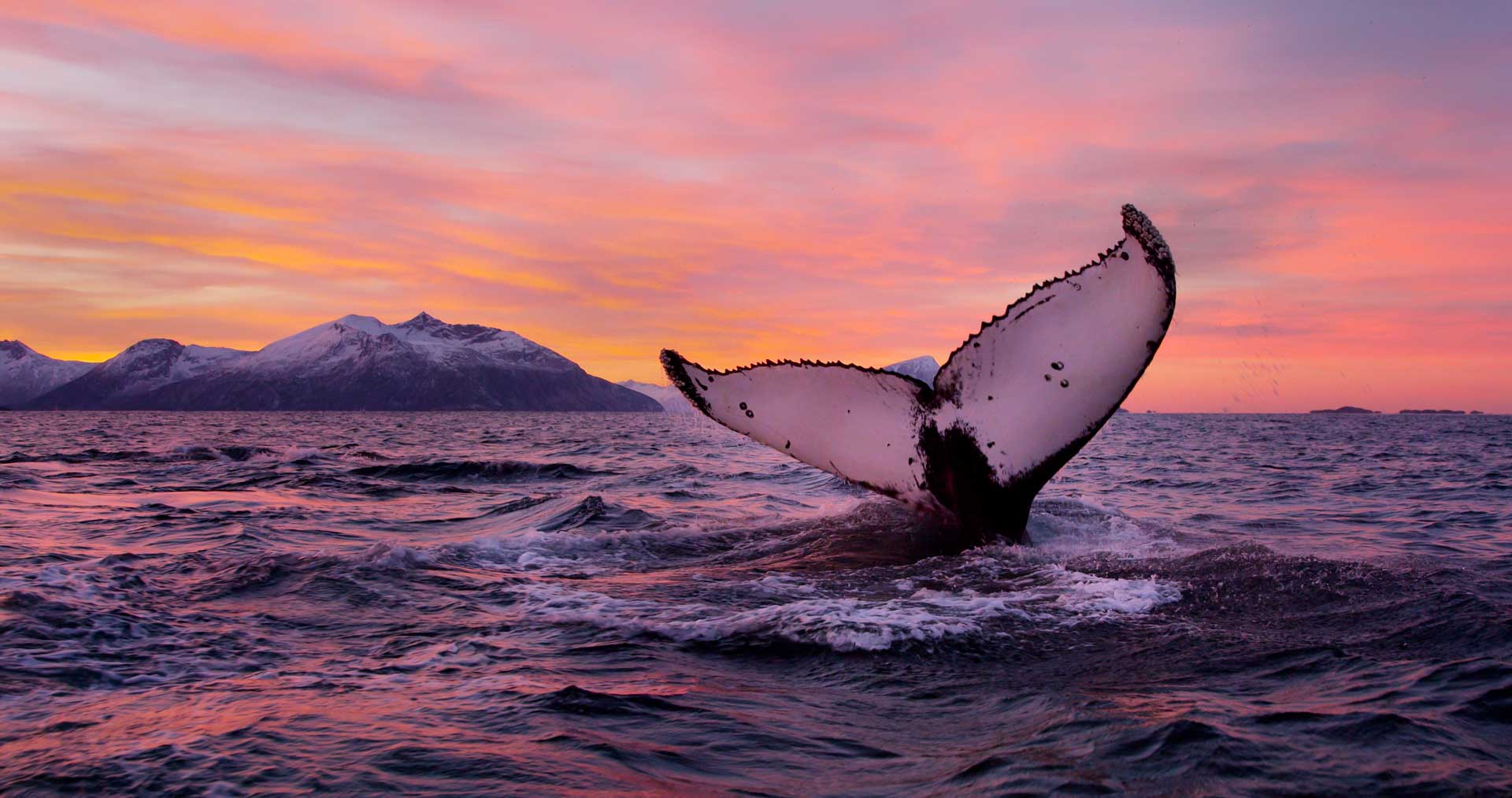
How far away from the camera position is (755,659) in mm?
4664

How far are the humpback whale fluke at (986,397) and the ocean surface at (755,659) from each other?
0.70 m

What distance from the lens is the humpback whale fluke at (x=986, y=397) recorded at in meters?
4.96

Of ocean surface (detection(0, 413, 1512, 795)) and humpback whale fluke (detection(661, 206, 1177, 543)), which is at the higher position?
humpback whale fluke (detection(661, 206, 1177, 543))

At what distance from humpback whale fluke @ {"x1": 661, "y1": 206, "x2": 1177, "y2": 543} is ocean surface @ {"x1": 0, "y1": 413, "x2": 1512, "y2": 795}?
70cm

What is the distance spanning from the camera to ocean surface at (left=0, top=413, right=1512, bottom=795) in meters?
3.19

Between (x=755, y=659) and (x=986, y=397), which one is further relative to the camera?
(x=986, y=397)

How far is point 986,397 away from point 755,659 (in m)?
2.08

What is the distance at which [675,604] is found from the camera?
5848 millimetres

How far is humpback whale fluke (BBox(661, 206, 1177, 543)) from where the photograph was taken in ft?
16.3

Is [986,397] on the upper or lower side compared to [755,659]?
upper

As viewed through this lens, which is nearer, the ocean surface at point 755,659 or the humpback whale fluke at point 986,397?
the ocean surface at point 755,659

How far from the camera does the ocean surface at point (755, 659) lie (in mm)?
3189

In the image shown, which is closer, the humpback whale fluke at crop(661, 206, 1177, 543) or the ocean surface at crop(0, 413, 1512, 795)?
the ocean surface at crop(0, 413, 1512, 795)

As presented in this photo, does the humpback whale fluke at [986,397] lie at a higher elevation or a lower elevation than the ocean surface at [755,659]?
higher
